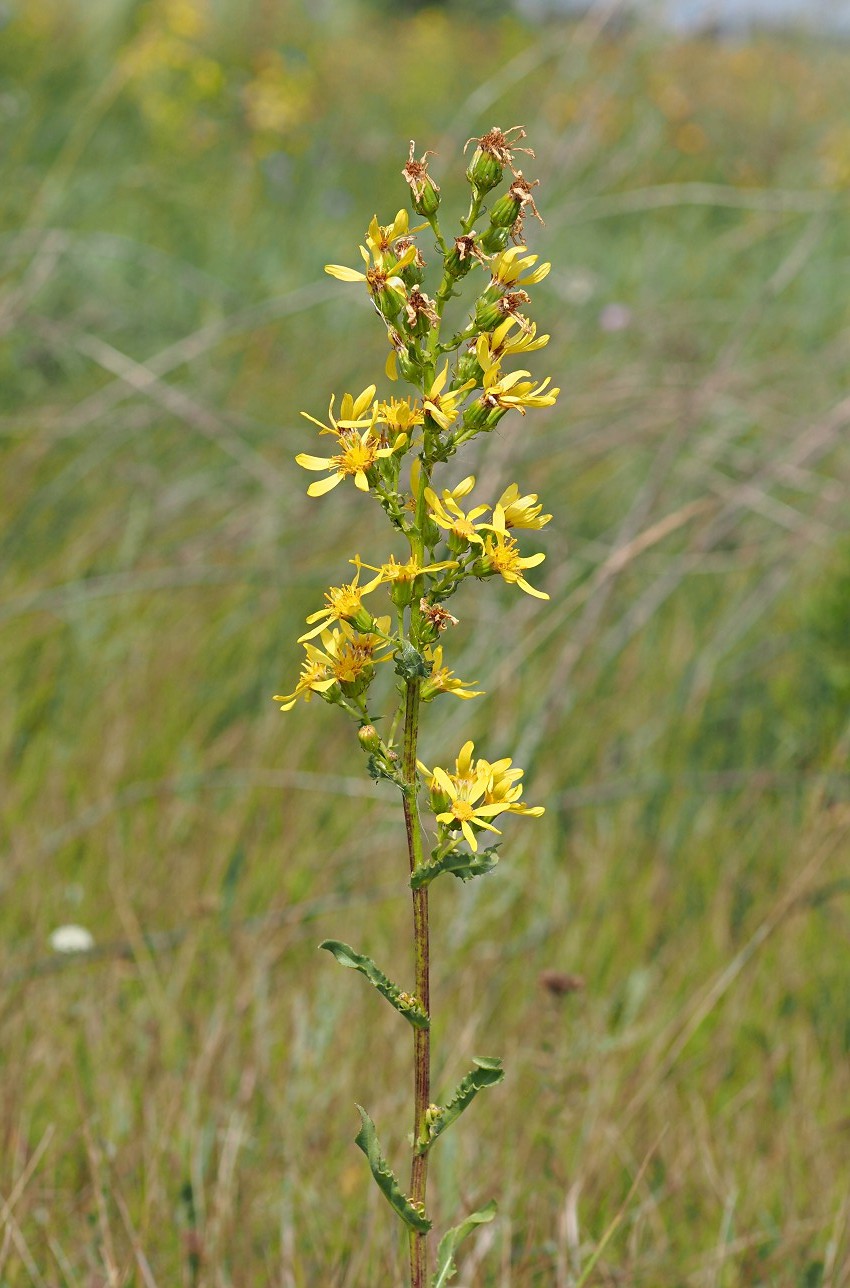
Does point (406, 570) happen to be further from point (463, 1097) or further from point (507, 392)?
point (463, 1097)

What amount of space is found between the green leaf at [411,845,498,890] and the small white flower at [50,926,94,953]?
1.23 m

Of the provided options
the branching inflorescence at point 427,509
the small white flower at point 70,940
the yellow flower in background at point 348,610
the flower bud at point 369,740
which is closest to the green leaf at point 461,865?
the branching inflorescence at point 427,509

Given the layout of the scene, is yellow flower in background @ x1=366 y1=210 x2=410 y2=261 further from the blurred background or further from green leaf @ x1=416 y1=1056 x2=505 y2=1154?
the blurred background

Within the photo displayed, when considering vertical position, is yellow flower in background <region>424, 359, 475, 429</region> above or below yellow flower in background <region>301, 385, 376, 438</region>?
below

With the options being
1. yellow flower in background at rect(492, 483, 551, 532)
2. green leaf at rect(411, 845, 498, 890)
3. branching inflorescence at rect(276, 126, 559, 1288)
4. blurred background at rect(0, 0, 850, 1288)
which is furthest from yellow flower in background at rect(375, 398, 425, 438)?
blurred background at rect(0, 0, 850, 1288)

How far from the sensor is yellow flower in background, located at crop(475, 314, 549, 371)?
3.54ft

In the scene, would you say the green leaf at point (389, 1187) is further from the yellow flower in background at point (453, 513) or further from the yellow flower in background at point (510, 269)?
the yellow flower in background at point (510, 269)

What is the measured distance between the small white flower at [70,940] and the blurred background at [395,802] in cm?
3

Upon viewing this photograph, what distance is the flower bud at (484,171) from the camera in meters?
1.09

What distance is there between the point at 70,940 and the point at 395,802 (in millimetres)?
915

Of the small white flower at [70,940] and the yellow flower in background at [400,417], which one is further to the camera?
the small white flower at [70,940]

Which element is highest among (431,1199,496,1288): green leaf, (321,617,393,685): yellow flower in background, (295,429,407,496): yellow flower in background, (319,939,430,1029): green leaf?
(295,429,407,496): yellow flower in background

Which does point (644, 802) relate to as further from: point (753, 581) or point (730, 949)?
point (753, 581)

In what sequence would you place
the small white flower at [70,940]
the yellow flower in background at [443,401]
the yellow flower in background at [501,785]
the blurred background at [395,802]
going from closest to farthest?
the yellow flower in background at [443,401] < the yellow flower in background at [501,785] < the blurred background at [395,802] < the small white flower at [70,940]
